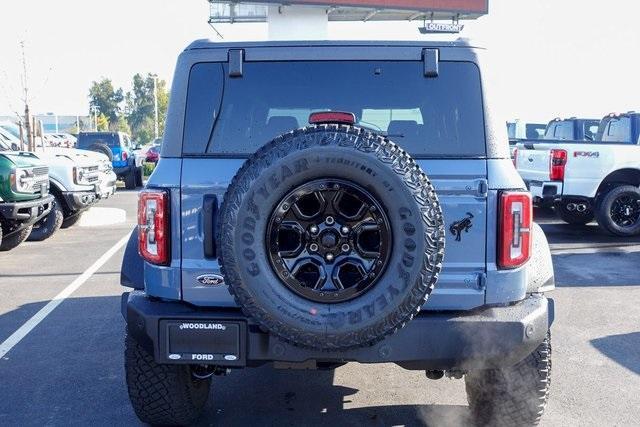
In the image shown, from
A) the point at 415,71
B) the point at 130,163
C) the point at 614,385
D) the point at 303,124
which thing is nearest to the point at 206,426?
the point at 303,124

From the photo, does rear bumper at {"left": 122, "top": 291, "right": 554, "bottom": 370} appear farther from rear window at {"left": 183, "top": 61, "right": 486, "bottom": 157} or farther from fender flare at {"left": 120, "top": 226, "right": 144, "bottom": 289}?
rear window at {"left": 183, "top": 61, "right": 486, "bottom": 157}

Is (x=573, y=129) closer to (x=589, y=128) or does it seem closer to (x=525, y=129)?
(x=589, y=128)

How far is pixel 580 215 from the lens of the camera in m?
12.7

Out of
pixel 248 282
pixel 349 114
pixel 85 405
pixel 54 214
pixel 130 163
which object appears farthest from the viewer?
pixel 130 163

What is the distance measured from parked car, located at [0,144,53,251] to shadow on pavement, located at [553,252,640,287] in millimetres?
6762

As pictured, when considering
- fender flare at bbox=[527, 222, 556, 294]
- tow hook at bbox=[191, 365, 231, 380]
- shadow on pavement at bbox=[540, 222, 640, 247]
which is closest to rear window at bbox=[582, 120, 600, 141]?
shadow on pavement at bbox=[540, 222, 640, 247]

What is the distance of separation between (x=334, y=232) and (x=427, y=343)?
0.67 meters

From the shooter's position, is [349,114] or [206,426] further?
[206,426]

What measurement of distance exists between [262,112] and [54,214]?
8852mm

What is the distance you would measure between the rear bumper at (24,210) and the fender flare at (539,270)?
23.7 ft

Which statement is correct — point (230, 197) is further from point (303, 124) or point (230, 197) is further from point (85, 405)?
point (85, 405)

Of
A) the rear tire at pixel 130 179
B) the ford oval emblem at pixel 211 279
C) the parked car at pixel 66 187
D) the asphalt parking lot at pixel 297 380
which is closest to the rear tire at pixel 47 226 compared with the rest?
the parked car at pixel 66 187

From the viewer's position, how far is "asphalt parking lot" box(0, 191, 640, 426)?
169 inches

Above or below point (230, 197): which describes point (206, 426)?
below
